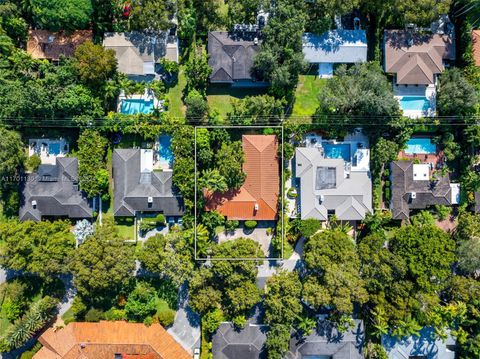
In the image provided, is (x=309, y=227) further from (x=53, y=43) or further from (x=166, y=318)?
(x=53, y=43)

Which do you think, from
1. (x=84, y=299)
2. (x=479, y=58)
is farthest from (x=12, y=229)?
(x=479, y=58)

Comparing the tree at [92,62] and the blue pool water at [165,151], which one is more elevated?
the tree at [92,62]

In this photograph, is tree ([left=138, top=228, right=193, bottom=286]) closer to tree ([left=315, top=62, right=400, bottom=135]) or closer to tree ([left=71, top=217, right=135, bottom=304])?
tree ([left=71, top=217, right=135, bottom=304])

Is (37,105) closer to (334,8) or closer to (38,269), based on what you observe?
(38,269)

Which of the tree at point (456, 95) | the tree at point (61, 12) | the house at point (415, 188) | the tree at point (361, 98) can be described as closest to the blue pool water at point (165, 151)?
the tree at point (61, 12)

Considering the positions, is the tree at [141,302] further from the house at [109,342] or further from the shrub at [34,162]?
the shrub at [34,162]

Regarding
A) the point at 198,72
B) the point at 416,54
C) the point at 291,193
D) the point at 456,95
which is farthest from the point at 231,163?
the point at 456,95

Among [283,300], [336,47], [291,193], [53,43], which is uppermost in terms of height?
[53,43]
